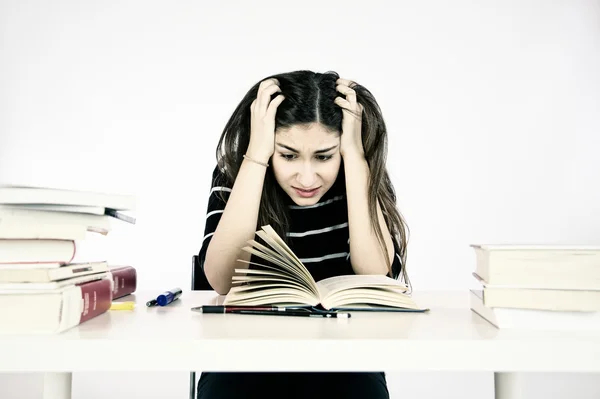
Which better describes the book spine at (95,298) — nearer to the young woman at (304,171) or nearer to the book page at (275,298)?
the book page at (275,298)

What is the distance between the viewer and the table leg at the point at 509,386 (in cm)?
84

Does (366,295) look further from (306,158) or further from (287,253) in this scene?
(306,158)

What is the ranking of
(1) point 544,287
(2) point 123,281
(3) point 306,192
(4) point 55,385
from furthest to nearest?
(3) point 306,192, (2) point 123,281, (4) point 55,385, (1) point 544,287

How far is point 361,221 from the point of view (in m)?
1.29

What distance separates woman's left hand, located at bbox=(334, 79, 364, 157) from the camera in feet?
4.26

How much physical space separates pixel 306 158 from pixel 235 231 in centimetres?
24

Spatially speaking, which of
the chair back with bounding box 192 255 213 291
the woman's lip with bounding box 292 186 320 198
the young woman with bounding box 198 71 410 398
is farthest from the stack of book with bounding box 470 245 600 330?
the chair back with bounding box 192 255 213 291

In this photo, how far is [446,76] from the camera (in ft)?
10.2

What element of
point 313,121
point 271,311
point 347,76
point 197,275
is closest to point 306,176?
point 313,121

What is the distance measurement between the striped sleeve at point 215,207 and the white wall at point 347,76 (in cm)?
161

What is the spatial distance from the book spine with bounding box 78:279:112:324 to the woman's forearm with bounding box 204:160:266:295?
0.37 metres

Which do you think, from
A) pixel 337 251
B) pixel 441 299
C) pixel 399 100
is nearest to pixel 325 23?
pixel 399 100

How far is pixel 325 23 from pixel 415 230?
127 cm

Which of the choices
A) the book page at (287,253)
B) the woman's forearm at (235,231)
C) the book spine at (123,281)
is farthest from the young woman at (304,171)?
the book page at (287,253)
